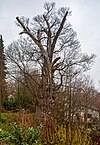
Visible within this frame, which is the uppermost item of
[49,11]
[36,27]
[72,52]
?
[49,11]

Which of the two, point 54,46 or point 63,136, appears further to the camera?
point 54,46

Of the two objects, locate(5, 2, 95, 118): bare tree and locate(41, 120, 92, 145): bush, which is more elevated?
locate(5, 2, 95, 118): bare tree

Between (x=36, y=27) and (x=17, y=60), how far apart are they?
3.09 m

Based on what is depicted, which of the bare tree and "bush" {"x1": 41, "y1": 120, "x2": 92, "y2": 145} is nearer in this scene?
"bush" {"x1": 41, "y1": 120, "x2": 92, "y2": 145}

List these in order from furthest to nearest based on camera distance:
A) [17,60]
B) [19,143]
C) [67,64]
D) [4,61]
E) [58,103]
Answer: [4,61] → [17,60] → [67,64] → [58,103] → [19,143]

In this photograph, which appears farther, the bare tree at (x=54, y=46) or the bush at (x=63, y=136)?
the bare tree at (x=54, y=46)

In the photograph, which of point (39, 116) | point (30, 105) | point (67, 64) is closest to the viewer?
point (39, 116)

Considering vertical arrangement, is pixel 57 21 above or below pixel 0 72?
above

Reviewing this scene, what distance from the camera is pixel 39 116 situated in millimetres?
11398

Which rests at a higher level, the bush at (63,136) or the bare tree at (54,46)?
the bare tree at (54,46)

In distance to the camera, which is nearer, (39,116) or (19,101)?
(39,116)

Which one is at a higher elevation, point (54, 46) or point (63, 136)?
point (54, 46)

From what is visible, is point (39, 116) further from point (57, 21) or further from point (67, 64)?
point (57, 21)

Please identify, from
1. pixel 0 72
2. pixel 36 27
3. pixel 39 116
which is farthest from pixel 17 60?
pixel 39 116
